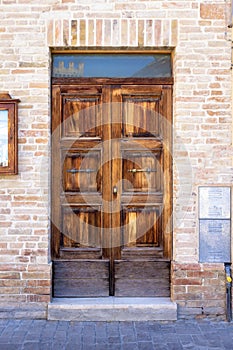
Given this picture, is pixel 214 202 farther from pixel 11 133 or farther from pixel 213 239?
pixel 11 133

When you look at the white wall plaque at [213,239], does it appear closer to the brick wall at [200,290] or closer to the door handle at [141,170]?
the brick wall at [200,290]

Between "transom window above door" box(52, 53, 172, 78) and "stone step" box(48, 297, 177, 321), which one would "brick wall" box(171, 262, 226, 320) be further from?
"transom window above door" box(52, 53, 172, 78)

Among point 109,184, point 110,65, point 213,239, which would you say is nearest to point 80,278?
point 109,184

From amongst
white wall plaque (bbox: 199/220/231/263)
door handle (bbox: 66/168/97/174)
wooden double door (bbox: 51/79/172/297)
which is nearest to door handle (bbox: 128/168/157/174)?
wooden double door (bbox: 51/79/172/297)

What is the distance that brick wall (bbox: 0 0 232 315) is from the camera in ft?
14.6

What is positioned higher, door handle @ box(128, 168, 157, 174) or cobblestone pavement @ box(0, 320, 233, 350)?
door handle @ box(128, 168, 157, 174)

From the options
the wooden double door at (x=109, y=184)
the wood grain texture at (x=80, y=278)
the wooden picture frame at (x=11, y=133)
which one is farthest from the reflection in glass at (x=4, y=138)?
the wood grain texture at (x=80, y=278)

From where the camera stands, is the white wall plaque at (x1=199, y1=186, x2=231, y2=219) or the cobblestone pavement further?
the white wall plaque at (x1=199, y1=186, x2=231, y2=219)

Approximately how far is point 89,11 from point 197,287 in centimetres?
352

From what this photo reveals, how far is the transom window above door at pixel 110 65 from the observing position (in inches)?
183

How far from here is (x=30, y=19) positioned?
445 cm

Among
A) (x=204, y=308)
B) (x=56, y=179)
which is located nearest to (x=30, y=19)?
(x=56, y=179)

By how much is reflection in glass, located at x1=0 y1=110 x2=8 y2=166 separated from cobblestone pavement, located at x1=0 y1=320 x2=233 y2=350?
189 cm

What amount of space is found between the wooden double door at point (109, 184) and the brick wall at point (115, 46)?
7.7 inches
